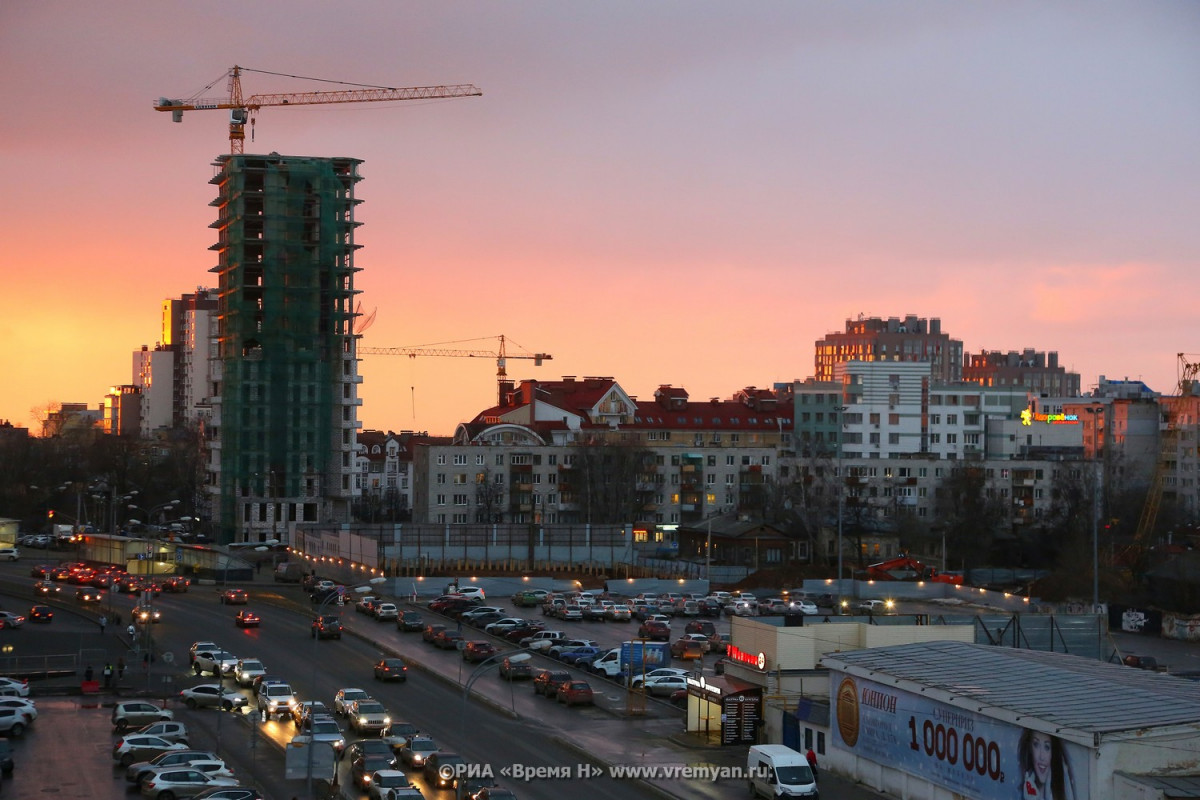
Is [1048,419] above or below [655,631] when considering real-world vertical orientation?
above

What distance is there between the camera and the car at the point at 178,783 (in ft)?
96.0

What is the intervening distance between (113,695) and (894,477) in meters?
75.3

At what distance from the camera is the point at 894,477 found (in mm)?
108875

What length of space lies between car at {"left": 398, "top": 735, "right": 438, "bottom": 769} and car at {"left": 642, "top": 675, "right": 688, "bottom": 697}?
10160mm

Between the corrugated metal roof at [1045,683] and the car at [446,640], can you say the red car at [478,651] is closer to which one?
the car at [446,640]

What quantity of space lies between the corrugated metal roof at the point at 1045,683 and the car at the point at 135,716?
1625 cm

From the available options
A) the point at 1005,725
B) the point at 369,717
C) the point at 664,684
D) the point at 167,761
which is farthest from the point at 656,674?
the point at 1005,725

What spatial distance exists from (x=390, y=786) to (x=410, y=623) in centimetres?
2522

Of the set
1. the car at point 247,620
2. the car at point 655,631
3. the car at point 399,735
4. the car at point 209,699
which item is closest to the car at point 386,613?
the car at point 247,620

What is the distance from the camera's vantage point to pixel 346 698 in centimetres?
3847

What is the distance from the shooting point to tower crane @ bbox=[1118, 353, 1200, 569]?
81456 millimetres

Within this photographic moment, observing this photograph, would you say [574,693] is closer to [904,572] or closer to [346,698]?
[346,698]

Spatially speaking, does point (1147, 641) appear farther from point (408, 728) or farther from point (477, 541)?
point (408, 728)

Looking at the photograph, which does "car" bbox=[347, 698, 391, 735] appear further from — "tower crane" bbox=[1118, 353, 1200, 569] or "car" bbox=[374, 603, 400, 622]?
"tower crane" bbox=[1118, 353, 1200, 569]
